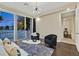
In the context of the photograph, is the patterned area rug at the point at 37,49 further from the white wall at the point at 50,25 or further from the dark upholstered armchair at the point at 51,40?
the white wall at the point at 50,25

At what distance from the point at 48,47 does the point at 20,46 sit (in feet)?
2.32

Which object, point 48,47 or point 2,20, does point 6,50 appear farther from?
point 48,47

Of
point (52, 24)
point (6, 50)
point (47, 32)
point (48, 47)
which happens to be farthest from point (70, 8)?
point (6, 50)

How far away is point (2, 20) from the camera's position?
9.17 ft

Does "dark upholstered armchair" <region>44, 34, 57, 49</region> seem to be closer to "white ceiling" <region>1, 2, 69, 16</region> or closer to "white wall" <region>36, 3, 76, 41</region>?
"white wall" <region>36, 3, 76, 41</region>

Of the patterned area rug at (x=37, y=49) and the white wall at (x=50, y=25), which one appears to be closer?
the patterned area rug at (x=37, y=49)

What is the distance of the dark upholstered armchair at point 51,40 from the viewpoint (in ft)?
9.67

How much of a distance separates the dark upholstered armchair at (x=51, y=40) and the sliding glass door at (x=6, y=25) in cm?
88

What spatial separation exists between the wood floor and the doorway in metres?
0.10

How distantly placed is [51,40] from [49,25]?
39cm

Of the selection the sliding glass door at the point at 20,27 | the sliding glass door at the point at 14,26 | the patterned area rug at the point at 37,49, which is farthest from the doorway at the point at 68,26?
the sliding glass door at the point at 20,27

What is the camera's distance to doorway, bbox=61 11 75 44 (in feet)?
9.31

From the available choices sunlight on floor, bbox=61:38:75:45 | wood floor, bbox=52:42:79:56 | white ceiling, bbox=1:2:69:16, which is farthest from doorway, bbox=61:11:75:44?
white ceiling, bbox=1:2:69:16

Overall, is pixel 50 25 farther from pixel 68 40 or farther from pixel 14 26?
pixel 14 26
